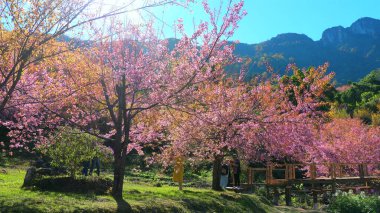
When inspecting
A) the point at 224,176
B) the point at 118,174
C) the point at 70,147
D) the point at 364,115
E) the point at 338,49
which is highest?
the point at 338,49

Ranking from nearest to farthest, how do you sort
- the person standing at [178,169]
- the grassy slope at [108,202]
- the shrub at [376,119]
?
the grassy slope at [108,202] < the person standing at [178,169] < the shrub at [376,119]

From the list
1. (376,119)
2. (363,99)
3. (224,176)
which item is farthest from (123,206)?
(363,99)

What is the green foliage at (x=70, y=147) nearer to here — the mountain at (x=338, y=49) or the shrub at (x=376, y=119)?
the shrub at (x=376, y=119)

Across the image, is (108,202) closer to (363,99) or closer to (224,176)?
(224,176)

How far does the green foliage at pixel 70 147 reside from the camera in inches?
396

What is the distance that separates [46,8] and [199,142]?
8.49 metres

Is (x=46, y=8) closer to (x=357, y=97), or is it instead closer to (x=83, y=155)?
(x=83, y=155)

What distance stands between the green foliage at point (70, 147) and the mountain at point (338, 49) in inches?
4394

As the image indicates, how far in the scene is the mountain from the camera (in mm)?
127688

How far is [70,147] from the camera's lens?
1009 cm

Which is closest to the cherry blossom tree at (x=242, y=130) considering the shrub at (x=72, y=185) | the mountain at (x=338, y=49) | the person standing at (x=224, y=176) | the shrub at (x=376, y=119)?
the person standing at (x=224, y=176)

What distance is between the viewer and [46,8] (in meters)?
5.40

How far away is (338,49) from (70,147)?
153111 millimetres

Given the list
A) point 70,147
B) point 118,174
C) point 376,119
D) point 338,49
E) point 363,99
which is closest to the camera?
point 118,174
